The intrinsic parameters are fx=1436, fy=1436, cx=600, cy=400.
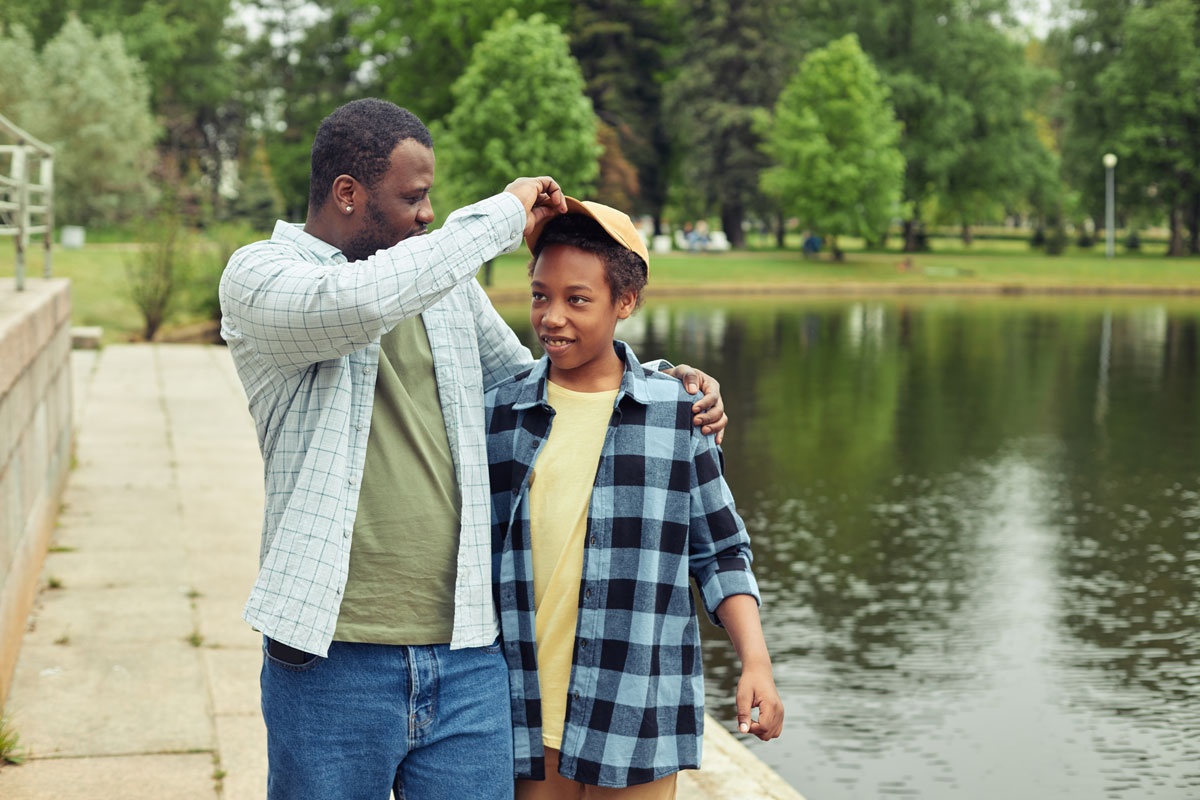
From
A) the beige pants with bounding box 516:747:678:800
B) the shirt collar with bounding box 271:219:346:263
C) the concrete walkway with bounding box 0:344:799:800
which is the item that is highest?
the shirt collar with bounding box 271:219:346:263


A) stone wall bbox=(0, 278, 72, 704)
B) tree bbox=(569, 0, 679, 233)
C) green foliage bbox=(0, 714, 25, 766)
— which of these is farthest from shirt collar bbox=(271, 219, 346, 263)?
tree bbox=(569, 0, 679, 233)

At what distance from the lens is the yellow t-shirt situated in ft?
8.20

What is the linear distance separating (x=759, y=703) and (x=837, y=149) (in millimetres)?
50765

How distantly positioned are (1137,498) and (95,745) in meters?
8.77

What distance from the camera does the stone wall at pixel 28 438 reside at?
5.11m

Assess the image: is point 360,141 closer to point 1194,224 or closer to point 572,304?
point 572,304

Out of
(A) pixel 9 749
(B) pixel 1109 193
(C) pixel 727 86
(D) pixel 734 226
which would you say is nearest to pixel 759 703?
(A) pixel 9 749

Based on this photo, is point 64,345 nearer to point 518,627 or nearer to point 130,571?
point 130,571

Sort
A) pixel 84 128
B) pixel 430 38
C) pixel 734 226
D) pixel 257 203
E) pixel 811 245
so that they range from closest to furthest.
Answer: pixel 84 128
pixel 257 203
pixel 811 245
pixel 430 38
pixel 734 226

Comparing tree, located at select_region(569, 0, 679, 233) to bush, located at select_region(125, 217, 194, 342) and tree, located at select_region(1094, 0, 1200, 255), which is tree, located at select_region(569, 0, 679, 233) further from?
bush, located at select_region(125, 217, 194, 342)

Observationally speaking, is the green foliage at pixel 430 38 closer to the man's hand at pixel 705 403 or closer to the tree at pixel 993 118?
the tree at pixel 993 118

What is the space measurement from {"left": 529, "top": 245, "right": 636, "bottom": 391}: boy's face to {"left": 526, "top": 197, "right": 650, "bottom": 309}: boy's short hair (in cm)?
1

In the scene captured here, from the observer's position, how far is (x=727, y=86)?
182 ft

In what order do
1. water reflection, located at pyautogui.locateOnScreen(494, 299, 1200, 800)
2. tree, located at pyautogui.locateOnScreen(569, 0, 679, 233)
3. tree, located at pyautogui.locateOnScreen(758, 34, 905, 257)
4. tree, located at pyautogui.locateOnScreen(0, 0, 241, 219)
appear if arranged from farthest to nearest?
tree, located at pyautogui.locateOnScreen(0, 0, 241, 219) → tree, located at pyautogui.locateOnScreen(569, 0, 679, 233) → tree, located at pyautogui.locateOnScreen(758, 34, 905, 257) → water reflection, located at pyautogui.locateOnScreen(494, 299, 1200, 800)
